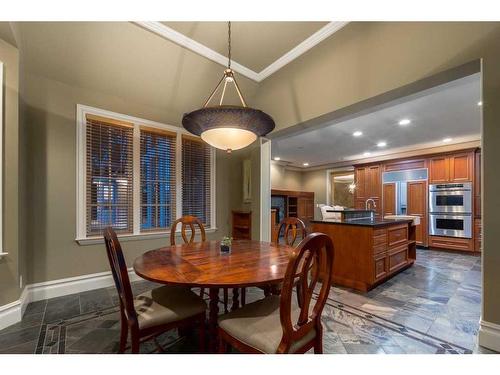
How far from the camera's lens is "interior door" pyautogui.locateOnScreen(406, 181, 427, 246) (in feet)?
18.3

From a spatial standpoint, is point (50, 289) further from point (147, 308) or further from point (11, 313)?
point (147, 308)

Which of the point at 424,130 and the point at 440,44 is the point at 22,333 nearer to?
the point at 440,44

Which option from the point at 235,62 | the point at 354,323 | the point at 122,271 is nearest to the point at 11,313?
the point at 122,271

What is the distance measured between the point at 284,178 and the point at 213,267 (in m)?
8.07

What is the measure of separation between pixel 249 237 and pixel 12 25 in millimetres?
3621

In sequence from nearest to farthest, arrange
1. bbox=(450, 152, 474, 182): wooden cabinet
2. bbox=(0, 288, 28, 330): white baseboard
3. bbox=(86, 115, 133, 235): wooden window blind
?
bbox=(0, 288, 28, 330): white baseboard
bbox=(86, 115, 133, 235): wooden window blind
bbox=(450, 152, 474, 182): wooden cabinet

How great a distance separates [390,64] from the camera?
217 centimetres

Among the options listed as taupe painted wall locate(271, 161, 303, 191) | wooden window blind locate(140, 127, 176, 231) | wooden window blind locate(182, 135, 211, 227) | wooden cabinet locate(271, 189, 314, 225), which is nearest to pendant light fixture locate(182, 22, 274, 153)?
wooden window blind locate(140, 127, 176, 231)

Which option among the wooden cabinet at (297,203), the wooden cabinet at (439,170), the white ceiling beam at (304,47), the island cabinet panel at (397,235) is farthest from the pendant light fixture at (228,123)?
the wooden cabinet at (439,170)

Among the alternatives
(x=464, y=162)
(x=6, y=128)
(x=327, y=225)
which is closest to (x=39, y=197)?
(x=6, y=128)

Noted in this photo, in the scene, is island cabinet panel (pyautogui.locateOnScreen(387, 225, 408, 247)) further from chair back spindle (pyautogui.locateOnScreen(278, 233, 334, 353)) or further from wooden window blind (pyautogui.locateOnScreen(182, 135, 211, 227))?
wooden window blind (pyautogui.locateOnScreen(182, 135, 211, 227))

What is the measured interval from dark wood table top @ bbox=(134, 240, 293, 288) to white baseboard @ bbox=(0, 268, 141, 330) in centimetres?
146
